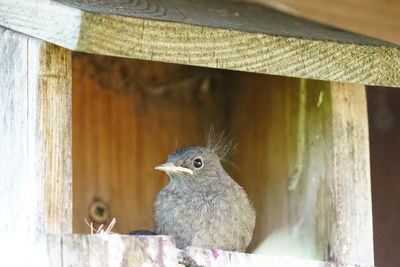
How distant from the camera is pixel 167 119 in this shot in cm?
520

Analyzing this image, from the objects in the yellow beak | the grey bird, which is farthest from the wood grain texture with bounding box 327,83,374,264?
the yellow beak

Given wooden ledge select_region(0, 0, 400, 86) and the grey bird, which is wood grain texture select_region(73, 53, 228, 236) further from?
wooden ledge select_region(0, 0, 400, 86)

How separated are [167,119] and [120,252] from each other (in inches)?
73.1

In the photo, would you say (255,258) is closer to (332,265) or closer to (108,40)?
(332,265)

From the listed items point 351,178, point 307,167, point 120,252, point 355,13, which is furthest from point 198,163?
point 120,252

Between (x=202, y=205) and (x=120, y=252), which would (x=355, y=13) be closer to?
(x=202, y=205)

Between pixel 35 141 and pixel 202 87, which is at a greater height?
pixel 202 87

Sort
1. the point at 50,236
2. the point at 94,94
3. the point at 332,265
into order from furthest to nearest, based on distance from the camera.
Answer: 1. the point at 94,94
2. the point at 332,265
3. the point at 50,236

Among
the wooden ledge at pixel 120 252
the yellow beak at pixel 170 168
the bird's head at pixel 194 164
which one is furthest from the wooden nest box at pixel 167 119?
the yellow beak at pixel 170 168

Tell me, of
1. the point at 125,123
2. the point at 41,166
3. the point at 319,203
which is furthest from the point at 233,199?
the point at 41,166

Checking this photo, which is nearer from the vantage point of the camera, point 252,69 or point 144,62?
point 252,69

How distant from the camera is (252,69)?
3893 millimetres

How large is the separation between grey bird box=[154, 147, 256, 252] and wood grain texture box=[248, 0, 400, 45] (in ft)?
3.04

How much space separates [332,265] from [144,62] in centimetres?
184
